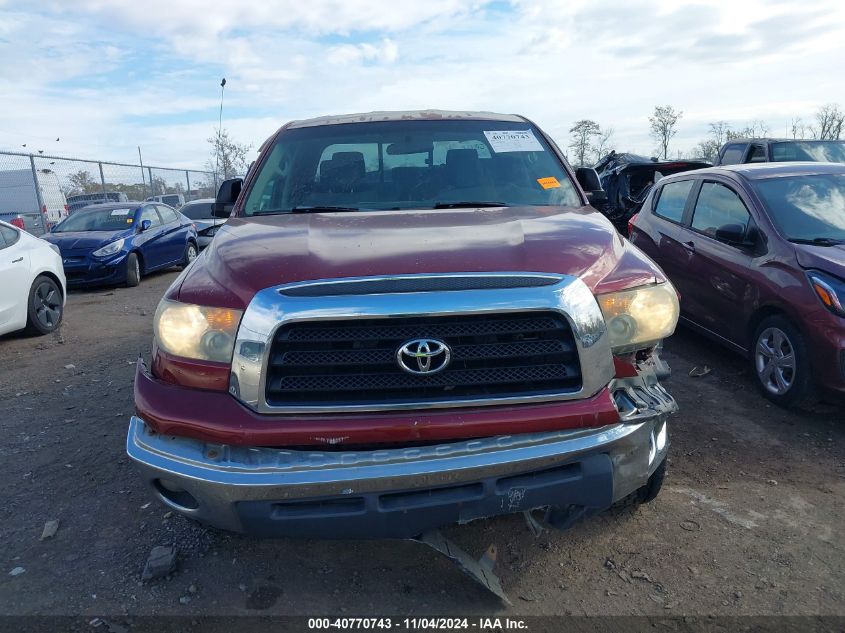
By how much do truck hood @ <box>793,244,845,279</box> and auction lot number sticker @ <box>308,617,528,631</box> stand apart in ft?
10.5

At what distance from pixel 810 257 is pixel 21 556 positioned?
4.92 metres

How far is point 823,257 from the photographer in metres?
4.11

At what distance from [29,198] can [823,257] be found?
1650 cm

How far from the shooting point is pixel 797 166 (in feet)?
17.3

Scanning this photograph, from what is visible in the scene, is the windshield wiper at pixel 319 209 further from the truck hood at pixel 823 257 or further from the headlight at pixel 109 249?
the headlight at pixel 109 249

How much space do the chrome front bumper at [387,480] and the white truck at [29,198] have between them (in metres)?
14.9

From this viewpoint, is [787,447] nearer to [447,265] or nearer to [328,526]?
[447,265]

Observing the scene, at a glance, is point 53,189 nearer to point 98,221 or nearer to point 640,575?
point 98,221

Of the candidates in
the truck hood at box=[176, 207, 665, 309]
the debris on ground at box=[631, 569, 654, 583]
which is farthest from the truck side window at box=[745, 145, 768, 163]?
the debris on ground at box=[631, 569, 654, 583]

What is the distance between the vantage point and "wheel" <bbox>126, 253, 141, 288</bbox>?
34.0 feet

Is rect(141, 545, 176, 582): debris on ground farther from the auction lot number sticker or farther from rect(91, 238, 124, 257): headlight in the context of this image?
rect(91, 238, 124, 257): headlight

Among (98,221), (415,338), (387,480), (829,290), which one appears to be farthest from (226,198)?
(98,221)

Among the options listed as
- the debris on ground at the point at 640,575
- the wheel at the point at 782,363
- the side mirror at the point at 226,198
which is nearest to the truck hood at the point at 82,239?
the side mirror at the point at 226,198

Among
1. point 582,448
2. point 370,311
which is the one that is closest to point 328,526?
point 370,311
